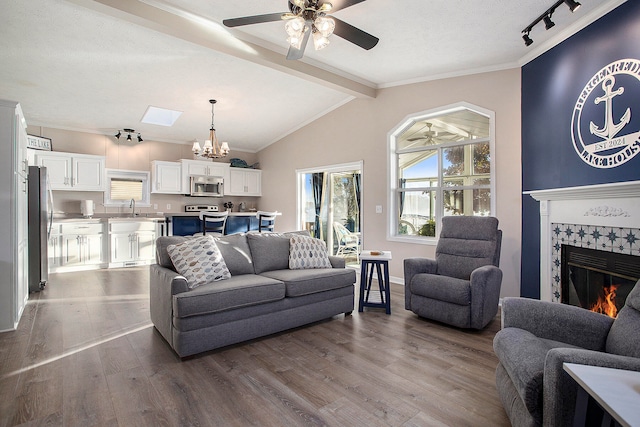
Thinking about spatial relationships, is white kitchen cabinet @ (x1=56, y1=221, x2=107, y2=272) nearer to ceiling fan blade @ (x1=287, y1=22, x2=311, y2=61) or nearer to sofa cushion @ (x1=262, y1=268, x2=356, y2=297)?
sofa cushion @ (x1=262, y1=268, x2=356, y2=297)

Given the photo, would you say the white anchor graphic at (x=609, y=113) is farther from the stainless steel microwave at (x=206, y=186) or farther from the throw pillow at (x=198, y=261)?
the stainless steel microwave at (x=206, y=186)

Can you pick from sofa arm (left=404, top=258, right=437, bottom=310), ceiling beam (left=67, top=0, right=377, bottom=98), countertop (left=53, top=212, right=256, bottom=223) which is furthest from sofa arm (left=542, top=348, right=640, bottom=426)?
countertop (left=53, top=212, right=256, bottom=223)

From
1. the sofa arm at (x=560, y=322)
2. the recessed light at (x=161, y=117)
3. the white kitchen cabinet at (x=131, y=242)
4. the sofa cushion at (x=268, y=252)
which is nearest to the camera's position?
the sofa arm at (x=560, y=322)

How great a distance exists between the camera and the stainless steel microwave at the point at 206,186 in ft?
23.9

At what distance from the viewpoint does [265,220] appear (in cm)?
666

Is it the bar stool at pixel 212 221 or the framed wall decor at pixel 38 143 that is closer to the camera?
the framed wall decor at pixel 38 143

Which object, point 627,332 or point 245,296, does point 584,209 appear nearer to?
point 627,332

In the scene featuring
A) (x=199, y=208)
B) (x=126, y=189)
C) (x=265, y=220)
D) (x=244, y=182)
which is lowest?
(x=265, y=220)

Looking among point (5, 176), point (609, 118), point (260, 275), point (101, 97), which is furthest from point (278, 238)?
point (101, 97)

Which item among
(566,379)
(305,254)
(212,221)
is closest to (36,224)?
(212,221)

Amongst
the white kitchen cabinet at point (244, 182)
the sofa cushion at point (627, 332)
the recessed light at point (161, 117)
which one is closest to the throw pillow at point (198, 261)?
the sofa cushion at point (627, 332)

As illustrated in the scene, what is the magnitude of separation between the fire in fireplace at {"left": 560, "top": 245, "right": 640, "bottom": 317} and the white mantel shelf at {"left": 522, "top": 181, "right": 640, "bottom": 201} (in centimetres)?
46

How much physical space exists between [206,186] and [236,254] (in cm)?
457

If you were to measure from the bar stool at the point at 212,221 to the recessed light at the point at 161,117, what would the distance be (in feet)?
6.46
